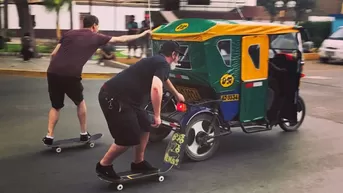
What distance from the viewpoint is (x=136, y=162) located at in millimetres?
5504

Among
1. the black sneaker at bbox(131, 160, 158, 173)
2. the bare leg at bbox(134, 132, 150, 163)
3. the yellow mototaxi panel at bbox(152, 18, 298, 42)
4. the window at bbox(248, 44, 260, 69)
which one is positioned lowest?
the black sneaker at bbox(131, 160, 158, 173)

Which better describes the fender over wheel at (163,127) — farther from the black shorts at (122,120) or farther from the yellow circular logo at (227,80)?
the black shorts at (122,120)

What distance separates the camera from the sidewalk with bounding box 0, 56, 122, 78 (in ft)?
46.4

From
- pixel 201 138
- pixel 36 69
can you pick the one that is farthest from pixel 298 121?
pixel 36 69

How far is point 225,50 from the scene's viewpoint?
21.5 ft

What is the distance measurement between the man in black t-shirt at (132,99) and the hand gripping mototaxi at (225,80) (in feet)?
3.35

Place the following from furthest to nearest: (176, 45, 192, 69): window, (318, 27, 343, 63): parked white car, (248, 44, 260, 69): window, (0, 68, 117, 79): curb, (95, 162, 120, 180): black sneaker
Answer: (318, 27, 343, 63): parked white car < (0, 68, 117, 79): curb < (248, 44, 260, 69): window < (176, 45, 192, 69): window < (95, 162, 120, 180): black sneaker

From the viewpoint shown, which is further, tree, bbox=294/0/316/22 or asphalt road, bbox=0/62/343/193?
tree, bbox=294/0/316/22

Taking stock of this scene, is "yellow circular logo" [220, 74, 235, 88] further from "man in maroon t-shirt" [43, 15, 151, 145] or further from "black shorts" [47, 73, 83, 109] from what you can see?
"black shorts" [47, 73, 83, 109]

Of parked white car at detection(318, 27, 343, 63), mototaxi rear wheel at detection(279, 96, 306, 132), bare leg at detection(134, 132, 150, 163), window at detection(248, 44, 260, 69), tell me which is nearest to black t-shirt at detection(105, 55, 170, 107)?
bare leg at detection(134, 132, 150, 163)

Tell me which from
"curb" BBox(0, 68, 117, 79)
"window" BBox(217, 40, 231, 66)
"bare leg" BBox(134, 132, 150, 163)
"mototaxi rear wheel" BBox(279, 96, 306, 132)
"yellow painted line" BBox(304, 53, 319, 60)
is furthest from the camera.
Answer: "yellow painted line" BBox(304, 53, 319, 60)

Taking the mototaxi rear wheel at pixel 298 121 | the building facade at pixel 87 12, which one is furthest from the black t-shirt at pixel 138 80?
the building facade at pixel 87 12

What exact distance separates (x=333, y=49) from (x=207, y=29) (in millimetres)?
14981

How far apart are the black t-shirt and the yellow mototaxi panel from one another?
1.36m
